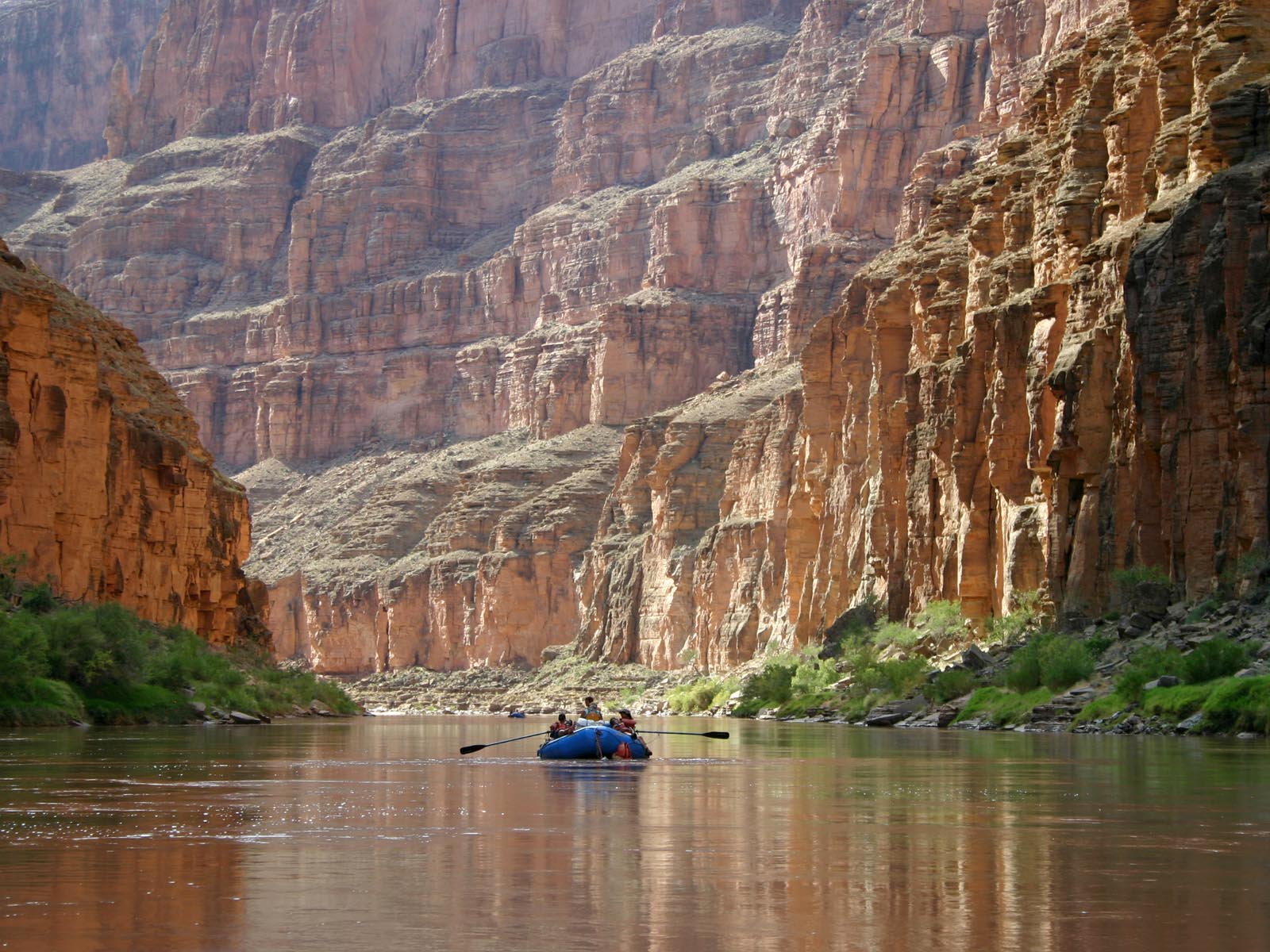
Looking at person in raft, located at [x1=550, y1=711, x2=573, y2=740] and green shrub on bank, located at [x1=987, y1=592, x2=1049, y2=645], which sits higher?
green shrub on bank, located at [x1=987, y1=592, x2=1049, y2=645]

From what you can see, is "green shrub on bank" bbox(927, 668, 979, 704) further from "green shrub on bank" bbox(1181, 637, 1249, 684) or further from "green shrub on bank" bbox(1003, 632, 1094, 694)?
"green shrub on bank" bbox(1181, 637, 1249, 684)

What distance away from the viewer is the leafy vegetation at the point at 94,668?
58219mm

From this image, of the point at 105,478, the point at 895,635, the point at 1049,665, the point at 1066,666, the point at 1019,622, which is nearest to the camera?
the point at 1066,666

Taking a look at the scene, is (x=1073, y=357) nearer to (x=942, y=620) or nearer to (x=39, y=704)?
(x=942, y=620)

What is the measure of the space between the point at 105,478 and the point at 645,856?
6008 centimetres

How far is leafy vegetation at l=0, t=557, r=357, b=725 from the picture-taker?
2292 inches

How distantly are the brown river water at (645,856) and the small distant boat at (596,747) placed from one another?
445 cm

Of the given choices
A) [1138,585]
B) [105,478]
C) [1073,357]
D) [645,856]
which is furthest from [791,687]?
[645,856]

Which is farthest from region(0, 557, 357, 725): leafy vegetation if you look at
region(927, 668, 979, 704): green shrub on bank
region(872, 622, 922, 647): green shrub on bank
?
region(872, 622, 922, 647): green shrub on bank

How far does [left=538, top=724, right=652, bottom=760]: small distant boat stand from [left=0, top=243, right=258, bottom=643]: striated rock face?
2956cm

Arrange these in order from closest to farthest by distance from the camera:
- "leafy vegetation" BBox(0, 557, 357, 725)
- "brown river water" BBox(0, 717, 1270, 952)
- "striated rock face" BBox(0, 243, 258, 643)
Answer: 1. "brown river water" BBox(0, 717, 1270, 952)
2. "leafy vegetation" BBox(0, 557, 357, 725)
3. "striated rock face" BBox(0, 243, 258, 643)

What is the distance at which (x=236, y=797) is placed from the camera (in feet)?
105

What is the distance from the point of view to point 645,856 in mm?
23359

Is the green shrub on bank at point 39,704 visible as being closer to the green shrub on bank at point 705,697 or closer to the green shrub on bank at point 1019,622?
the green shrub on bank at point 1019,622
